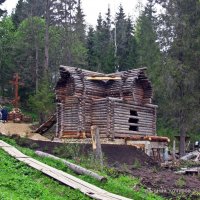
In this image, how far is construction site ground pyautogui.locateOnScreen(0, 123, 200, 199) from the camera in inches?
590

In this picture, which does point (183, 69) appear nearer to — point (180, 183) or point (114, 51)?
point (180, 183)

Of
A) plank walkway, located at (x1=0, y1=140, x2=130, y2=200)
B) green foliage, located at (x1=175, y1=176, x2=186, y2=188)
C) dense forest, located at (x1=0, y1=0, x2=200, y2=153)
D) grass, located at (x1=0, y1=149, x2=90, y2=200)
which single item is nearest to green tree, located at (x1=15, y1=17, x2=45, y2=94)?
dense forest, located at (x1=0, y1=0, x2=200, y2=153)

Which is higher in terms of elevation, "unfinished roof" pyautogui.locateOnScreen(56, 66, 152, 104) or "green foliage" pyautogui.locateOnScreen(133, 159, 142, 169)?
"unfinished roof" pyautogui.locateOnScreen(56, 66, 152, 104)

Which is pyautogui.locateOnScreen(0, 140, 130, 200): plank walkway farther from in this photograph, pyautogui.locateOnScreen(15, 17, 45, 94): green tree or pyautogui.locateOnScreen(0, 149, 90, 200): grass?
pyautogui.locateOnScreen(15, 17, 45, 94): green tree

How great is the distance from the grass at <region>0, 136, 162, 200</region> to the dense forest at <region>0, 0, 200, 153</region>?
17.3m

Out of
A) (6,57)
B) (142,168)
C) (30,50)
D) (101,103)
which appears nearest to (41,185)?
(142,168)

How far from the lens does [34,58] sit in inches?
2175

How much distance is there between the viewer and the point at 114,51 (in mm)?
59156

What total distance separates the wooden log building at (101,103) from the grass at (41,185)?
563 inches

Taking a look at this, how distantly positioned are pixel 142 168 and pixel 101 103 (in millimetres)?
11028

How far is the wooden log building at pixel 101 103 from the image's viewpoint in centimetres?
3002

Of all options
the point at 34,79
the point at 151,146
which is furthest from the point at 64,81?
the point at 34,79

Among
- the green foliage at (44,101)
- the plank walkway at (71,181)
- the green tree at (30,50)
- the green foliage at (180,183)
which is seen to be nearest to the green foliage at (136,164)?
the green foliage at (180,183)

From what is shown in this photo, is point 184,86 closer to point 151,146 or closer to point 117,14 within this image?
point 151,146
